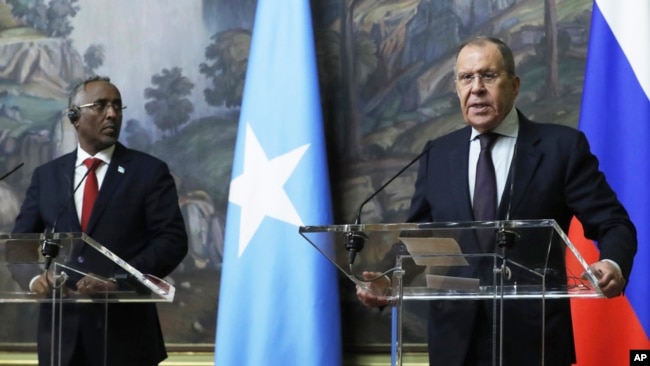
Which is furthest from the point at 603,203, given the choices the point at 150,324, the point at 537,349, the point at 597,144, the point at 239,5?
the point at 239,5

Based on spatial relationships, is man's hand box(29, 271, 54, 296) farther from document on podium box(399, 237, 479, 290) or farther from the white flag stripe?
the white flag stripe

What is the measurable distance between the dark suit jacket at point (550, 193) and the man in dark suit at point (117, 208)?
49.3 inches

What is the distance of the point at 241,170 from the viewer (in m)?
6.12

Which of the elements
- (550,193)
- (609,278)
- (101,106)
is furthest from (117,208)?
(609,278)

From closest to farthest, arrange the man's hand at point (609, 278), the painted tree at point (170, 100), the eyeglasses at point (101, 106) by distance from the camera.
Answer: the man's hand at point (609, 278), the eyeglasses at point (101, 106), the painted tree at point (170, 100)

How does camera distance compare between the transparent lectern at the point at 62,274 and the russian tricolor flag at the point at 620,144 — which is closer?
the transparent lectern at the point at 62,274

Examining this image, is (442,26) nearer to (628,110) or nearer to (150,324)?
(628,110)

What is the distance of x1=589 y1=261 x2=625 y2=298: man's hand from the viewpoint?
3.70m

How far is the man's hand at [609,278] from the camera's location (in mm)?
3701

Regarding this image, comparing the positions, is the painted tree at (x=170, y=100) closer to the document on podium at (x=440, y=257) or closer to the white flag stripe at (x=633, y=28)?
the white flag stripe at (x=633, y=28)

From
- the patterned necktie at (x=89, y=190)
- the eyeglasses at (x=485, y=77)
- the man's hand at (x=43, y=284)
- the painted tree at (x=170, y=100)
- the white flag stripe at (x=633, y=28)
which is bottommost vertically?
the man's hand at (x=43, y=284)

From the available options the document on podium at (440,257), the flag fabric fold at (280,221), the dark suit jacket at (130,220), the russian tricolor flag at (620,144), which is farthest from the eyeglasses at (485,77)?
the flag fabric fold at (280,221)

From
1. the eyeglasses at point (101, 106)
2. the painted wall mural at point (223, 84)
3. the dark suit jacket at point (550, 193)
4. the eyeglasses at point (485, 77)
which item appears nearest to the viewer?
the dark suit jacket at point (550, 193)

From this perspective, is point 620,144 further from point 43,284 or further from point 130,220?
point 43,284
